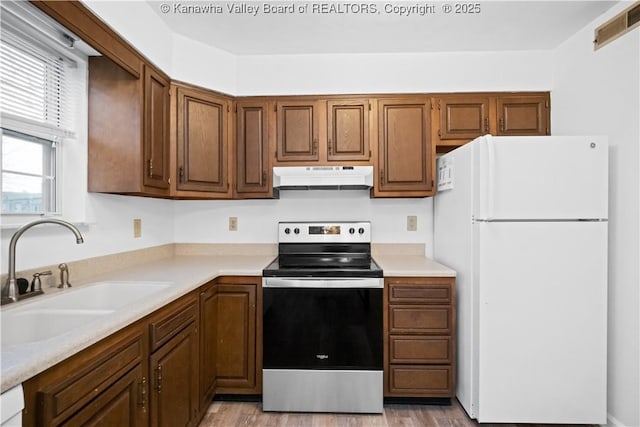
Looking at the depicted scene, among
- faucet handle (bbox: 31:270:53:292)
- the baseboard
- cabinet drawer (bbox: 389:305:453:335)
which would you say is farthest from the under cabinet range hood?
the baseboard

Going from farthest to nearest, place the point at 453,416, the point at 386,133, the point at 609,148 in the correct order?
the point at 386,133, the point at 453,416, the point at 609,148

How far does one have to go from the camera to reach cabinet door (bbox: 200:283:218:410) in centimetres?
194

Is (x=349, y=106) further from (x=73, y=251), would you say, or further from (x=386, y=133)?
(x=73, y=251)

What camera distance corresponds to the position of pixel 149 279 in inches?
71.4

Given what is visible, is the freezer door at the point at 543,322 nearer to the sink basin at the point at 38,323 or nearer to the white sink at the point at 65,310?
the white sink at the point at 65,310

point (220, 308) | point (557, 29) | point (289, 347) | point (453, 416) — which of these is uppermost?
point (557, 29)

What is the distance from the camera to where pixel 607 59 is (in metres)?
1.95

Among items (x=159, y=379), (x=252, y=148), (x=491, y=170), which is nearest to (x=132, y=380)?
(x=159, y=379)

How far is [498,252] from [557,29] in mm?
1568

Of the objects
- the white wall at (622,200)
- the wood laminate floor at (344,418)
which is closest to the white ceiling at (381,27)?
the white wall at (622,200)

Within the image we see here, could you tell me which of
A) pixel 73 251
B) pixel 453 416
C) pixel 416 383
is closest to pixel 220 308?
pixel 73 251

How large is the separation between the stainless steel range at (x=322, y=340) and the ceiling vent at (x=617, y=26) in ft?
6.22

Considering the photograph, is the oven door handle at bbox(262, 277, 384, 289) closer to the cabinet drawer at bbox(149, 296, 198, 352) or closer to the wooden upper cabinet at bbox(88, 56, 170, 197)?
the cabinet drawer at bbox(149, 296, 198, 352)

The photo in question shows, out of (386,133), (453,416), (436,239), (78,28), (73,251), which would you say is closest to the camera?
(78,28)
